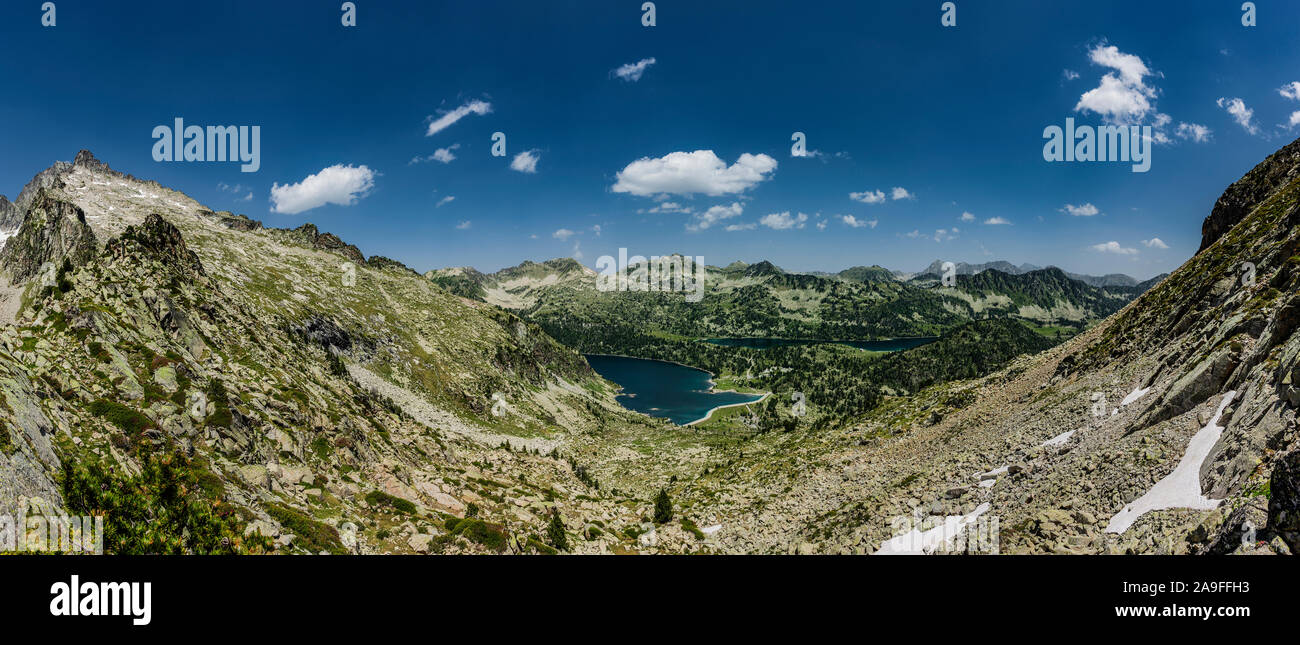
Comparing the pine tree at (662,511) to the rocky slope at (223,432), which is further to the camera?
the pine tree at (662,511)

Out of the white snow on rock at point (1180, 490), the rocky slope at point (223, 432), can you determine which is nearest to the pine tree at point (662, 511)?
the rocky slope at point (223, 432)

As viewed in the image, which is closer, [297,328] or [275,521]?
[275,521]

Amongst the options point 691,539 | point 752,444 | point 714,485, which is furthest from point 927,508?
point 752,444

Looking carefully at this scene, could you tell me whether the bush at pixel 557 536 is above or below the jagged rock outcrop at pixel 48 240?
below

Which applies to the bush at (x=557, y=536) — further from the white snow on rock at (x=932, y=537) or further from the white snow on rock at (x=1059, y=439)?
the white snow on rock at (x=1059, y=439)

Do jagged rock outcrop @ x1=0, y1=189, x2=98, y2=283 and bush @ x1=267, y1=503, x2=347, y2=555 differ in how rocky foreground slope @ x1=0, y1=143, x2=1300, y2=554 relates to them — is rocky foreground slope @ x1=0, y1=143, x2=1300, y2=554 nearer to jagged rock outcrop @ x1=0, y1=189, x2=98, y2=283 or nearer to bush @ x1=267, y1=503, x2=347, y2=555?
bush @ x1=267, y1=503, x2=347, y2=555

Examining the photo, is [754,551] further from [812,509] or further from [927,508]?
[927,508]

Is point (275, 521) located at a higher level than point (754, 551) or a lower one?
higher
